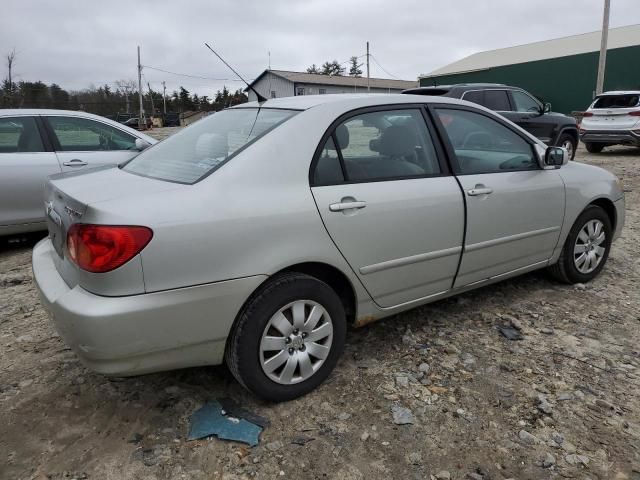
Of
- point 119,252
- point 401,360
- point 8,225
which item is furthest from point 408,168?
point 8,225

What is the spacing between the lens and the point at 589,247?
4.16 meters

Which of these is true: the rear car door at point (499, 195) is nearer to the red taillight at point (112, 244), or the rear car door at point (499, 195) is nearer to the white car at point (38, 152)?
the red taillight at point (112, 244)

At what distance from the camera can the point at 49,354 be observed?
3.16m

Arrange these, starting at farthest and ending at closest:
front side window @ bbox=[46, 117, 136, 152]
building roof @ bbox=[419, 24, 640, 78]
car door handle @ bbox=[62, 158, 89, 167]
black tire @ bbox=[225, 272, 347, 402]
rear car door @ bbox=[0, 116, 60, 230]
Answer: building roof @ bbox=[419, 24, 640, 78] → front side window @ bbox=[46, 117, 136, 152] → car door handle @ bbox=[62, 158, 89, 167] → rear car door @ bbox=[0, 116, 60, 230] → black tire @ bbox=[225, 272, 347, 402]

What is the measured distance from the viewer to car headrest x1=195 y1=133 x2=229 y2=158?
2652 millimetres

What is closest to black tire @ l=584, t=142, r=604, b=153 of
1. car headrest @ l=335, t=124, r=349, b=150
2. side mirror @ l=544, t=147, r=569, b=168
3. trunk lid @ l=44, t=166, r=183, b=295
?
side mirror @ l=544, t=147, r=569, b=168

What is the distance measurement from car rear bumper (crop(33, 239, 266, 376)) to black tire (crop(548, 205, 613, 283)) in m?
2.76

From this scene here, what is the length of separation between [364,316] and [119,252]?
54.9 inches

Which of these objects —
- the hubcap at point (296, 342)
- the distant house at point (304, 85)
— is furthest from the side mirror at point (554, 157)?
the distant house at point (304, 85)

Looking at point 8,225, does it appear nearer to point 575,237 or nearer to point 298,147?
point 298,147

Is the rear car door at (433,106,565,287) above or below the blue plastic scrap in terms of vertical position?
above

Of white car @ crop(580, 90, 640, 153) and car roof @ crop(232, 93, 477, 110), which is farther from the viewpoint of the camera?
white car @ crop(580, 90, 640, 153)

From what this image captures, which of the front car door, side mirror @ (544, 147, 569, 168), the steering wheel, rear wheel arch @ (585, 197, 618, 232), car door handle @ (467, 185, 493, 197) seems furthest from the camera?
the front car door

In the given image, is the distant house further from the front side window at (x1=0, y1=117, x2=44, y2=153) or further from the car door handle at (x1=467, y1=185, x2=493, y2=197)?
the car door handle at (x1=467, y1=185, x2=493, y2=197)
